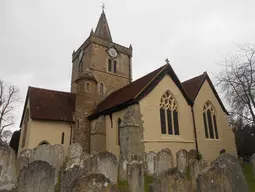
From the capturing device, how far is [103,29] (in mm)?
31875

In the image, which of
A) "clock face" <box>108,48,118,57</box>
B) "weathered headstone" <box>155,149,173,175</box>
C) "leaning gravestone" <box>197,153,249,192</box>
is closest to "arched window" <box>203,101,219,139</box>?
"weathered headstone" <box>155,149,173,175</box>

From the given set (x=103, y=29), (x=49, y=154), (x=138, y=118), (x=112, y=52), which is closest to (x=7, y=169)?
(x=49, y=154)

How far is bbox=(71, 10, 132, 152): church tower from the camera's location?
2060 cm

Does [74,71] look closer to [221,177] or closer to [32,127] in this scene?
[32,127]

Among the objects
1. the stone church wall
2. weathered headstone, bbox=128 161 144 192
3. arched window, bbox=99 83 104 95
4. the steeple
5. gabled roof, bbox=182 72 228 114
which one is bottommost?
weathered headstone, bbox=128 161 144 192

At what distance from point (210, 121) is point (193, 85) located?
365 cm

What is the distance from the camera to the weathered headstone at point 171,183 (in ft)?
15.5

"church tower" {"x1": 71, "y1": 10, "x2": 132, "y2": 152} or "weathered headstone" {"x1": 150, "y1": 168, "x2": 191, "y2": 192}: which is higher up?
"church tower" {"x1": 71, "y1": 10, "x2": 132, "y2": 152}

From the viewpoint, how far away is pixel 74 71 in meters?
30.5

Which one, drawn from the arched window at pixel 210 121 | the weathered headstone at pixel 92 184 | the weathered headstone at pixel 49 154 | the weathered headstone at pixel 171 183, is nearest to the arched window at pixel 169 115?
the arched window at pixel 210 121

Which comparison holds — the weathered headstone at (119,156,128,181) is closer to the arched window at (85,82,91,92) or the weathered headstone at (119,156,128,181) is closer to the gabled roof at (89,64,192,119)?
the gabled roof at (89,64,192,119)

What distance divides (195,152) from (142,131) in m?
5.07

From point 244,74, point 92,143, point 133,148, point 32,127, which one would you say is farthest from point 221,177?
point 32,127

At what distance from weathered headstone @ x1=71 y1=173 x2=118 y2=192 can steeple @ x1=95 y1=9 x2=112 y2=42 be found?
2832cm
